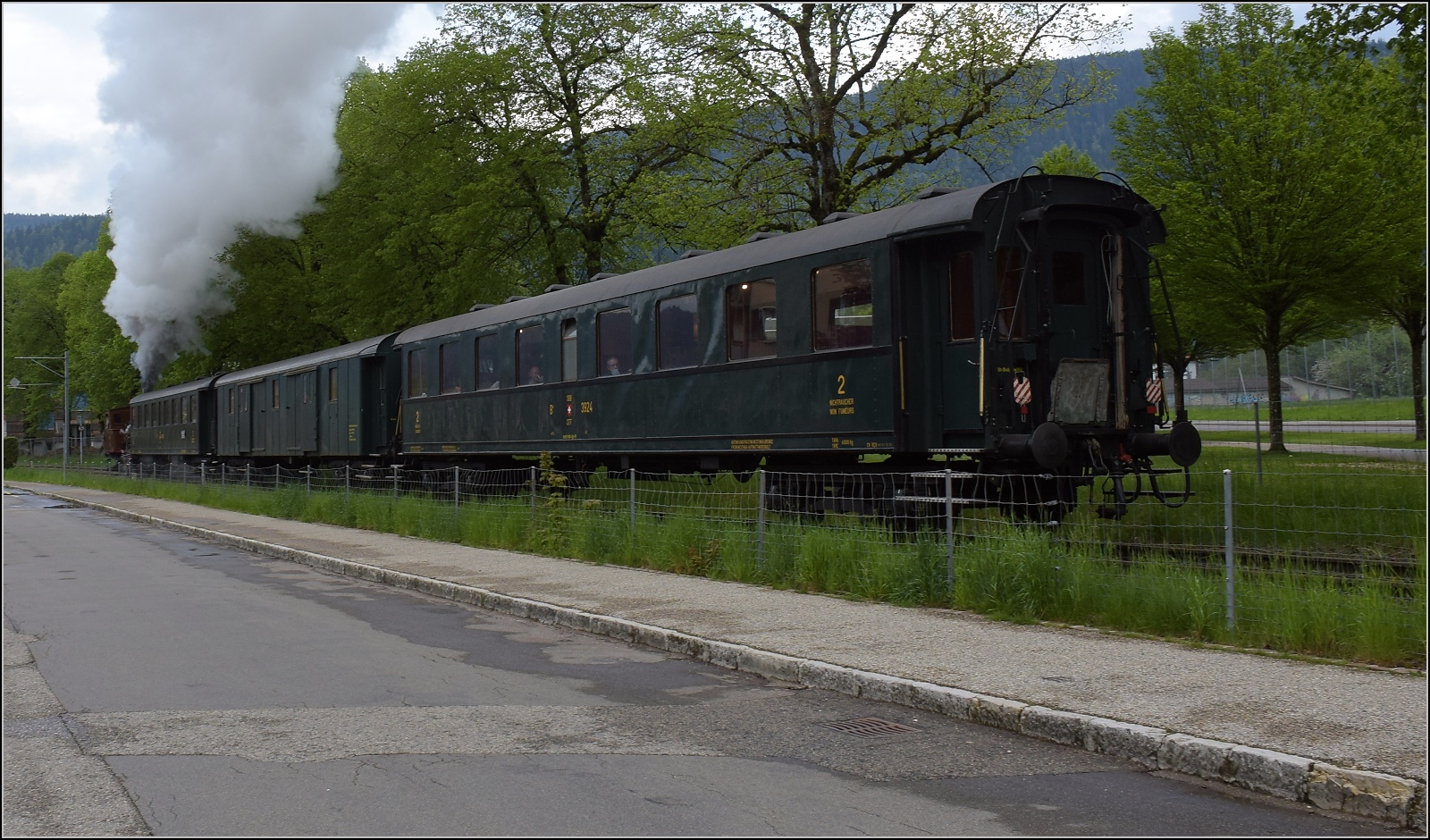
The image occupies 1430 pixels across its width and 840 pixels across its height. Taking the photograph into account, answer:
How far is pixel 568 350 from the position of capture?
19.3 metres

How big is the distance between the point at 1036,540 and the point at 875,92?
1701 cm

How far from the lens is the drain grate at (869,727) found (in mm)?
6203

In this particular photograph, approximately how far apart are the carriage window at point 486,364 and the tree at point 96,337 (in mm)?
32200

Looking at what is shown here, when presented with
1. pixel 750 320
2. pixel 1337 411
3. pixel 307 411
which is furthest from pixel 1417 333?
pixel 307 411

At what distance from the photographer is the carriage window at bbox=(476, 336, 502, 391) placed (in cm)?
2166

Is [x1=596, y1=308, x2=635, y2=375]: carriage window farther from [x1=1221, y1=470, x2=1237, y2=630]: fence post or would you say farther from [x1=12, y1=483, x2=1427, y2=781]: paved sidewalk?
[x1=1221, y1=470, x2=1237, y2=630]: fence post

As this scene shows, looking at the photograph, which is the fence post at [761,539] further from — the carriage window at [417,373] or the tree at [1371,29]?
the carriage window at [417,373]

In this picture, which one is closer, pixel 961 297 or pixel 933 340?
pixel 961 297

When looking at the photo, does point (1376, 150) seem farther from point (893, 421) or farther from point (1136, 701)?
point (1136, 701)

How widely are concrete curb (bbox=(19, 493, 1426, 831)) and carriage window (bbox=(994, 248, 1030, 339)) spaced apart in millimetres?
5408

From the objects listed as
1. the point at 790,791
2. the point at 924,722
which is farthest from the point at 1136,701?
the point at 790,791

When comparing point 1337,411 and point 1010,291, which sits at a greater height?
point 1010,291

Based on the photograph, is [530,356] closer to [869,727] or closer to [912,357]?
[912,357]

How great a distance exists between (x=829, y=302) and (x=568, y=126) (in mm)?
19743
